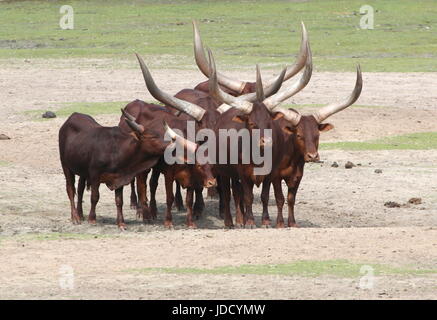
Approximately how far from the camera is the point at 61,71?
26516mm

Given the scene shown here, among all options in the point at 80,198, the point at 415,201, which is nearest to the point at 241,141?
the point at 80,198

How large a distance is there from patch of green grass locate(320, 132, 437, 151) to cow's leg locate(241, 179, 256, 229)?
4.53 m

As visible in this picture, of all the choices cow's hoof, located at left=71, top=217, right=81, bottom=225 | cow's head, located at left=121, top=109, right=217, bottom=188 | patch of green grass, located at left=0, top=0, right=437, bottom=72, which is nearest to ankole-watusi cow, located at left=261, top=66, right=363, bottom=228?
cow's head, located at left=121, top=109, right=217, bottom=188

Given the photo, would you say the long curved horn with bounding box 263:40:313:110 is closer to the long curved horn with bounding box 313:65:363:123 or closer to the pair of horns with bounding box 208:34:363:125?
the pair of horns with bounding box 208:34:363:125

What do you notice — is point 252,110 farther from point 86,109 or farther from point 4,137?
point 86,109

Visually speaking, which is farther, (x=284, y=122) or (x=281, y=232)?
(x=284, y=122)

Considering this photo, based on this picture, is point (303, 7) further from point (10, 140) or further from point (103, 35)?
point (10, 140)

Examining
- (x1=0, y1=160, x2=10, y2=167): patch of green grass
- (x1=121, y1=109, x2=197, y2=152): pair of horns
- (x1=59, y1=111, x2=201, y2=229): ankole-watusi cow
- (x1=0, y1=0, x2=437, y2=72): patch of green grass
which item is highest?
(x1=121, y1=109, x2=197, y2=152): pair of horns

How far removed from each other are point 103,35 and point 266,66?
386 inches

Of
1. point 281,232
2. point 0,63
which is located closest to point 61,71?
point 0,63

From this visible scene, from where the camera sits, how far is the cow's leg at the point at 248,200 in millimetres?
12453

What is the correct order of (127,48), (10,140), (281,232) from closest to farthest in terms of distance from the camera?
(281,232), (10,140), (127,48)

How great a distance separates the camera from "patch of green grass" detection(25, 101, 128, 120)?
19.5 meters

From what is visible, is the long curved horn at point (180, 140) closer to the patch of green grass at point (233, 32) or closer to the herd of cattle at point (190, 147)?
the herd of cattle at point (190, 147)
